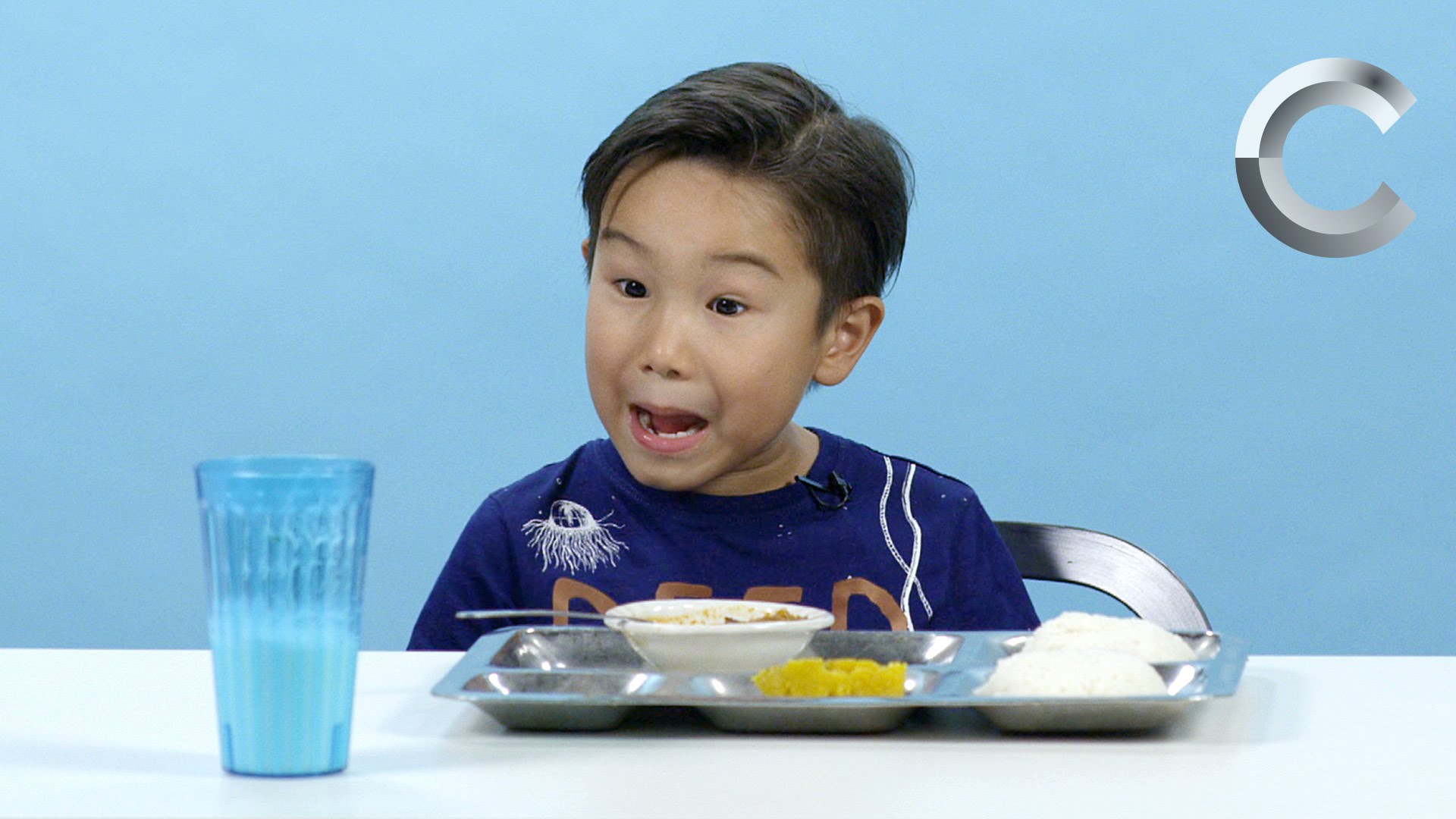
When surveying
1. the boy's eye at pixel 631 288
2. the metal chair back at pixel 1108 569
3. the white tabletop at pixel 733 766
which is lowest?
the white tabletop at pixel 733 766

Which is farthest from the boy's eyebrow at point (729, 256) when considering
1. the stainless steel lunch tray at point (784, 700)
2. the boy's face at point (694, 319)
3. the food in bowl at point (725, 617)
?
the stainless steel lunch tray at point (784, 700)

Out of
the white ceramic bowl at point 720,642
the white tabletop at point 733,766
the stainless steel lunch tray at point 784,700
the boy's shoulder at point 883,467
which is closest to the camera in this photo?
the white tabletop at point 733,766

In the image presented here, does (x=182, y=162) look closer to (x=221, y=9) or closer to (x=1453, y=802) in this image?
(x=221, y=9)

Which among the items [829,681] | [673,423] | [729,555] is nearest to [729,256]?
[673,423]

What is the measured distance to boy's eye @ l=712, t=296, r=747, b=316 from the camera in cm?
137

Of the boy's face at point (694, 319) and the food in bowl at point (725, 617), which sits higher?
the boy's face at point (694, 319)

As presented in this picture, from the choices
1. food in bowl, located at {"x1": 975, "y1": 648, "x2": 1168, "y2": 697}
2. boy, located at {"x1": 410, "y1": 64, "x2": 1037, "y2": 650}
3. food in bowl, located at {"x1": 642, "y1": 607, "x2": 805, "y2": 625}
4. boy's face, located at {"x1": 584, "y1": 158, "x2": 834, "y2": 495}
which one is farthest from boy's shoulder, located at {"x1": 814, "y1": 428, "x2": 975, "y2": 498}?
food in bowl, located at {"x1": 975, "y1": 648, "x2": 1168, "y2": 697}

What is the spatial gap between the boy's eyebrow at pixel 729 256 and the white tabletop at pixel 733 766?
1.75 ft

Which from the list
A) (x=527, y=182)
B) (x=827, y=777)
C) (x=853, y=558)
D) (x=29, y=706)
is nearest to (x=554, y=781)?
(x=827, y=777)

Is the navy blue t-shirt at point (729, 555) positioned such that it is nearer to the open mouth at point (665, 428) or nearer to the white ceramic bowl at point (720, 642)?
the open mouth at point (665, 428)

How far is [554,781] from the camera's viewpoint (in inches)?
26.6

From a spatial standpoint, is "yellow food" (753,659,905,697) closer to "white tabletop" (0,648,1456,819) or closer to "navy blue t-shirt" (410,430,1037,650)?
"white tabletop" (0,648,1456,819)

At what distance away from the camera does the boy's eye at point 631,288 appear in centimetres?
137

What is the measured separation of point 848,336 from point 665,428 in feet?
0.69
